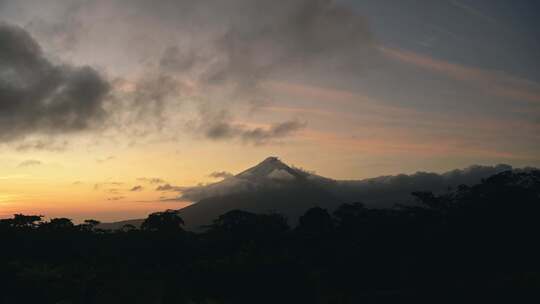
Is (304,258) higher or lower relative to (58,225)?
lower

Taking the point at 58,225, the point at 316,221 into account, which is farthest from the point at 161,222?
the point at 316,221

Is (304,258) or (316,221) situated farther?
(316,221)

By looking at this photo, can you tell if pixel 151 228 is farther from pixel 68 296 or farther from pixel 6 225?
pixel 68 296

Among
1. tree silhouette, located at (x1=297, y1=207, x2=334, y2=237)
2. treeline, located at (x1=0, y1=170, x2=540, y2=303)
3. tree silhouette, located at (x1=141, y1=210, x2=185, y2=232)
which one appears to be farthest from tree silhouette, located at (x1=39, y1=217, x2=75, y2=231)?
tree silhouette, located at (x1=297, y1=207, x2=334, y2=237)

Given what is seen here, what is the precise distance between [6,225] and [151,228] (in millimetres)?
15598

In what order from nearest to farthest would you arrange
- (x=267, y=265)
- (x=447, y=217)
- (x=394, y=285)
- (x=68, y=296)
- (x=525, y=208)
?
(x=267, y=265), (x=68, y=296), (x=394, y=285), (x=525, y=208), (x=447, y=217)

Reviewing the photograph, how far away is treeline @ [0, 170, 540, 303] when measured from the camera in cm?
1869

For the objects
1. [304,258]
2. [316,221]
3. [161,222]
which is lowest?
[304,258]

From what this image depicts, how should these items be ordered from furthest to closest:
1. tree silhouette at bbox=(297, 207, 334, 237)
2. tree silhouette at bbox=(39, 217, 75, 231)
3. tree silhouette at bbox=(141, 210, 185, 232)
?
tree silhouette at bbox=(141, 210, 185, 232)
tree silhouette at bbox=(297, 207, 334, 237)
tree silhouette at bbox=(39, 217, 75, 231)

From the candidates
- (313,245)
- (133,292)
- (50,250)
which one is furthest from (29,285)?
(313,245)

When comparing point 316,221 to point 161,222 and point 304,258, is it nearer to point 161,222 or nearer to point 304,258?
point 161,222

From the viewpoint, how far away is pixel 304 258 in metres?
27.4

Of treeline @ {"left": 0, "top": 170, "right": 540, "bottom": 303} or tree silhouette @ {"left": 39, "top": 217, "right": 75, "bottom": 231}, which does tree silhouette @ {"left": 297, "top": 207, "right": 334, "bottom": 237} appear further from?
tree silhouette @ {"left": 39, "top": 217, "right": 75, "bottom": 231}

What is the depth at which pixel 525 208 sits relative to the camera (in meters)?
32.7
